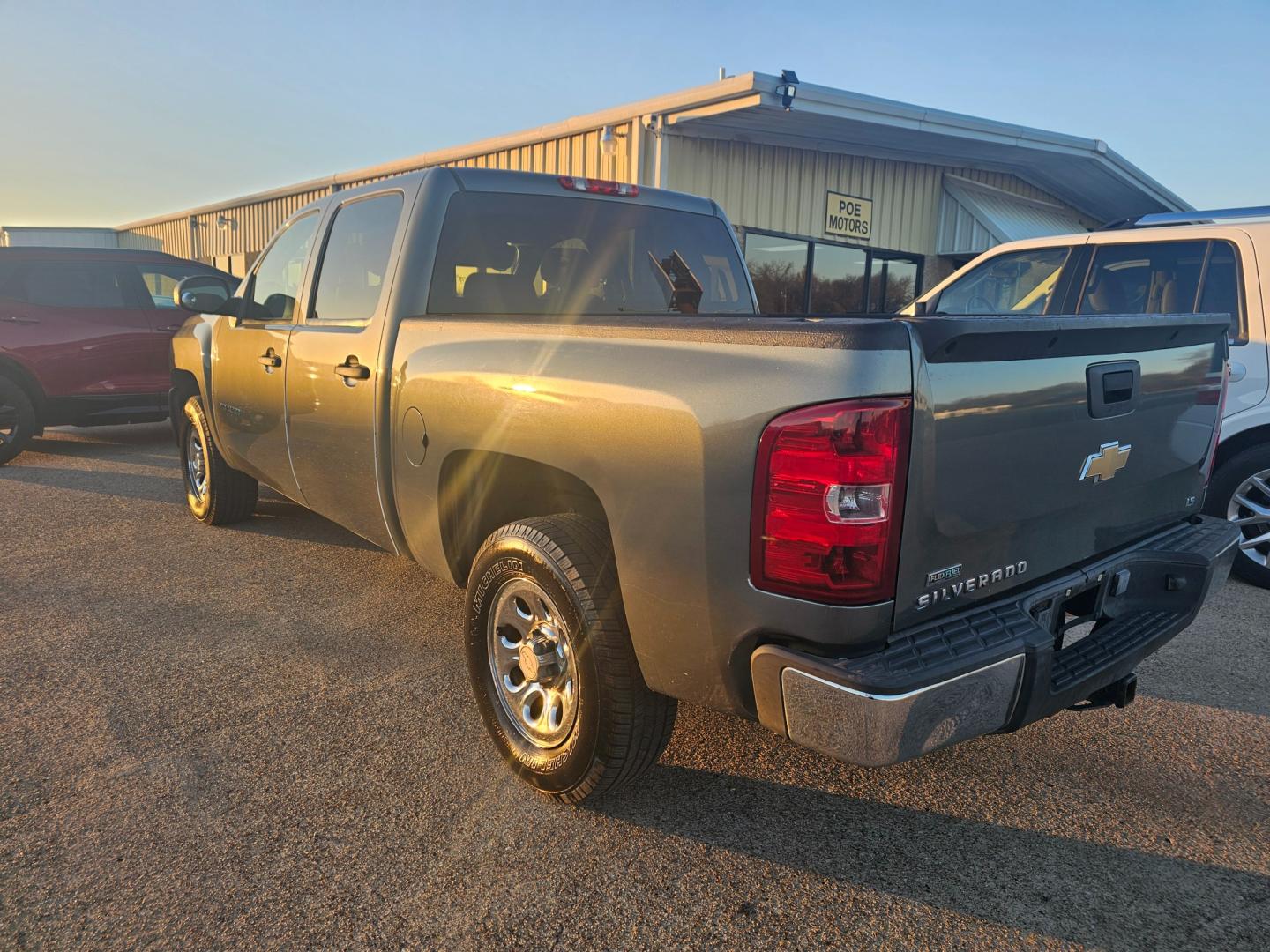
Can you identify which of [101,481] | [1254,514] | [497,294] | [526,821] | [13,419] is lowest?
[101,481]

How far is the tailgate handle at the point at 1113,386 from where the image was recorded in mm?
2322

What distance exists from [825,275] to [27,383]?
10.5 m

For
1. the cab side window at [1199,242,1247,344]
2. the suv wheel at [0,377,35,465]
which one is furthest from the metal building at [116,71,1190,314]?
the suv wheel at [0,377,35,465]

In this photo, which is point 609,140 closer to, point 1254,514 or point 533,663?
point 1254,514

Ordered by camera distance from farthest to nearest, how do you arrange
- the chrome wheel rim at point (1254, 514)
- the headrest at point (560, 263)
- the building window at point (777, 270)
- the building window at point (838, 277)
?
the building window at point (838, 277) < the building window at point (777, 270) < the chrome wheel rim at point (1254, 514) < the headrest at point (560, 263)

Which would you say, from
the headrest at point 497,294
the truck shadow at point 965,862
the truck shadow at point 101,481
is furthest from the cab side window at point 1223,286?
the truck shadow at point 101,481

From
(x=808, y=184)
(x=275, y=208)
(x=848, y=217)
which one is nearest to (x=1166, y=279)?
(x=808, y=184)

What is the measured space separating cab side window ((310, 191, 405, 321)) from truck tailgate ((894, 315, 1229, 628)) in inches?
90.6

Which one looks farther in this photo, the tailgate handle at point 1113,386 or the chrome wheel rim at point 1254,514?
the chrome wheel rim at point 1254,514

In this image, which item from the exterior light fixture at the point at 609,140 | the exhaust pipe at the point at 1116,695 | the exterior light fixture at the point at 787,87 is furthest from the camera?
the exterior light fixture at the point at 609,140

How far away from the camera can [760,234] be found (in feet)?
40.3

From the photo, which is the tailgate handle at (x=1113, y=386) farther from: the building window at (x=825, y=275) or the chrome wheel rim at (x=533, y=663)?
the building window at (x=825, y=275)

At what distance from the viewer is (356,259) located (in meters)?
3.79

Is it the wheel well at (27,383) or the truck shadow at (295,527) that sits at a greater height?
the wheel well at (27,383)
